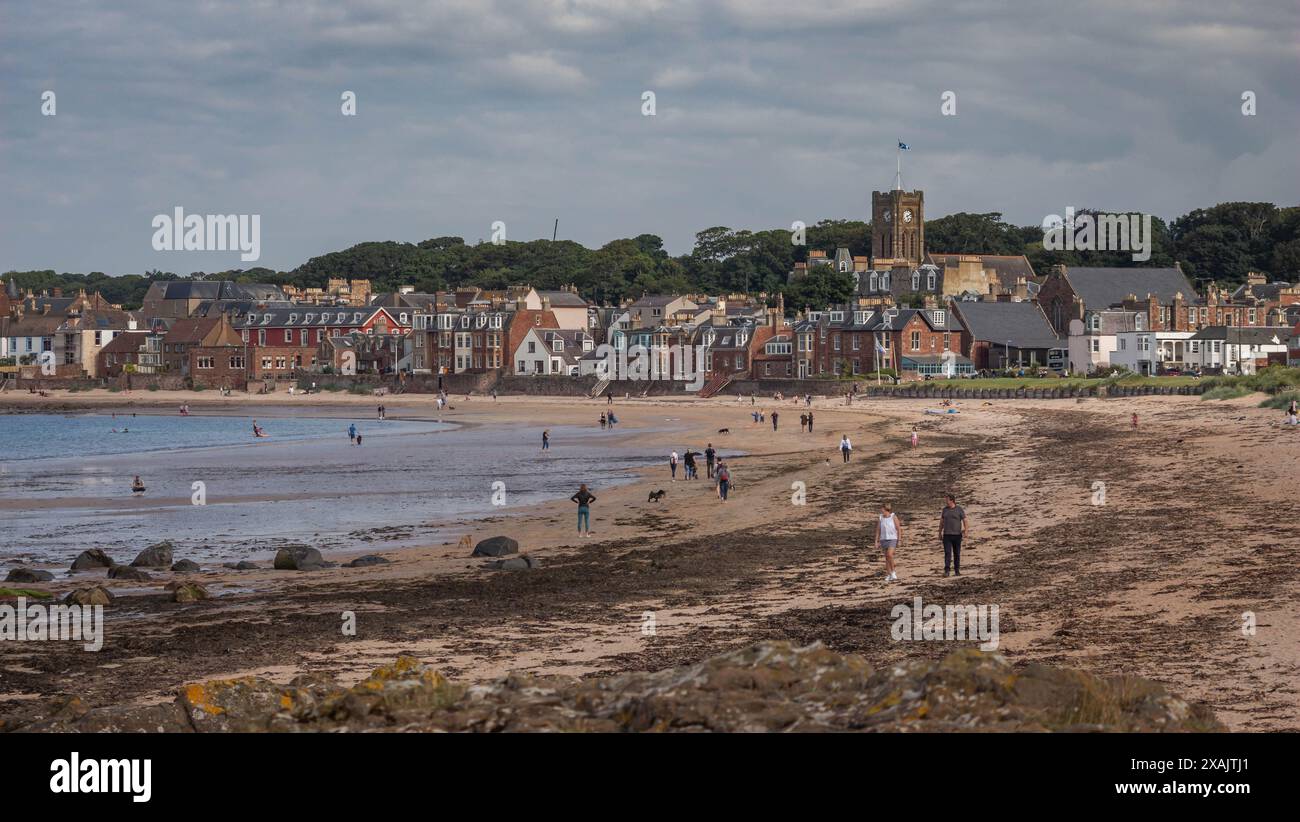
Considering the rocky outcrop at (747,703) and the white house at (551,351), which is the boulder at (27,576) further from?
the white house at (551,351)

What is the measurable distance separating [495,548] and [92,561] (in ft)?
26.0

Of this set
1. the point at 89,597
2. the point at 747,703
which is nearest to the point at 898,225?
the point at 89,597

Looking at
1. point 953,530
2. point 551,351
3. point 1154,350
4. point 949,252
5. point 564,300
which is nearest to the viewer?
point 953,530

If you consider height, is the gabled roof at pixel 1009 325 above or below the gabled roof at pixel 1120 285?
below

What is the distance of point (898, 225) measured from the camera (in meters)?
162

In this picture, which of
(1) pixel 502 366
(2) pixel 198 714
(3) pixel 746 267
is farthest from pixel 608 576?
(3) pixel 746 267

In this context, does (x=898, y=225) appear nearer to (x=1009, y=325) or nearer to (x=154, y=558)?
(x=1009, y=325)

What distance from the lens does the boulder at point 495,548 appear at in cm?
2667

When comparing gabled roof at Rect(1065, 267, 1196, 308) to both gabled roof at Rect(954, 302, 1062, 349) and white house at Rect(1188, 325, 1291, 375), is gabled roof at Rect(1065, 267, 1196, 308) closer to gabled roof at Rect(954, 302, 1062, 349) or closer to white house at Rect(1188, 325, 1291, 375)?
gabled roof at Rect(954, 302, 1062, 349)

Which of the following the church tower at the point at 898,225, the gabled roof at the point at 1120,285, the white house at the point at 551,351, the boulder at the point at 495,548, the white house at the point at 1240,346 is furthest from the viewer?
the church tower at the point at 898,225

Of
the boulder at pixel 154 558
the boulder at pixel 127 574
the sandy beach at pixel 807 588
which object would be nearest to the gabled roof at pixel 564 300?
the sandy beach at pixel 807 588

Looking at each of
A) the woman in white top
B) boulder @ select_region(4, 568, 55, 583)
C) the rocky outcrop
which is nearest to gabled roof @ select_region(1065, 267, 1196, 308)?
the woman in white top

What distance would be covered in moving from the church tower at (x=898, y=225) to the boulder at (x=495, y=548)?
13853cm
